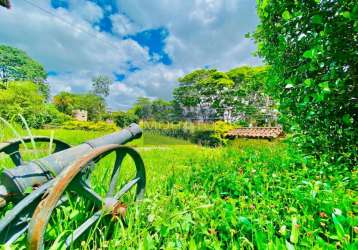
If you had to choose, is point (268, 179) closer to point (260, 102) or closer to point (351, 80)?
point (351, 80)

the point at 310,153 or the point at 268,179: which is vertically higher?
the point at 310,153

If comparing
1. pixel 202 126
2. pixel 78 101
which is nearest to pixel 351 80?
pixel 202 126

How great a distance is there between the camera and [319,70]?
2.25 meters

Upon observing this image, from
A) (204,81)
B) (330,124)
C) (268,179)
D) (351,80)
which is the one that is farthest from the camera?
(204,81)

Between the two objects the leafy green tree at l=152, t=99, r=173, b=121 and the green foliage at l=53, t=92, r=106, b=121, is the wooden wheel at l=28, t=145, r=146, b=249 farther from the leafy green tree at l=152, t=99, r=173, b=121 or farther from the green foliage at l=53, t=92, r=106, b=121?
the leafy green tree at l=152, t=99, r=173, b=121

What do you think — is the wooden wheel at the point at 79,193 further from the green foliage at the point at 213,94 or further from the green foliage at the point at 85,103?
the green foliage at the point at 85,103

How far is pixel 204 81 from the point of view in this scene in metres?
41.7

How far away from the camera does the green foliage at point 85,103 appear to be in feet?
156

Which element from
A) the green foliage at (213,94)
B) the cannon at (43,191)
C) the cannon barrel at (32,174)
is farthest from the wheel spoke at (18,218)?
the green foliage at (213,94)

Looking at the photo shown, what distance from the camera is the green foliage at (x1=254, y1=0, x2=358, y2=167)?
6.25 ft

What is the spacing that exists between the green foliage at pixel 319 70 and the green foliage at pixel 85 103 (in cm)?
4911

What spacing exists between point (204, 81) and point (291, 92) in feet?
132

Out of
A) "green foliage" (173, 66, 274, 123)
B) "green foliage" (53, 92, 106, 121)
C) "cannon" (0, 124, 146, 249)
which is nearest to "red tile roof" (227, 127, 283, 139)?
"green foliage" (173, 66, 274, 123)

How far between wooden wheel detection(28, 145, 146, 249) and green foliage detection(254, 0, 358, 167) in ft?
5.29
